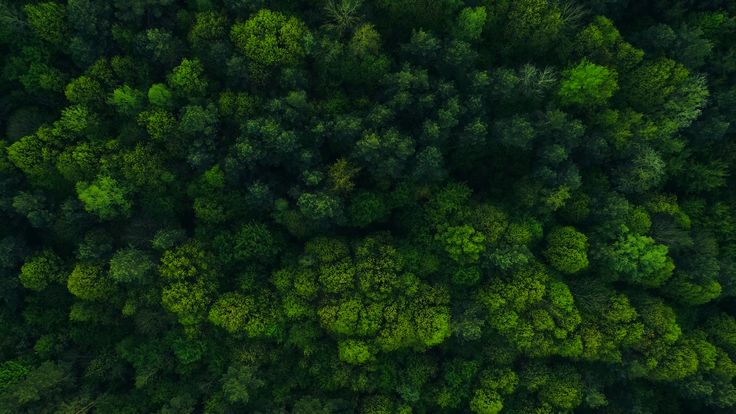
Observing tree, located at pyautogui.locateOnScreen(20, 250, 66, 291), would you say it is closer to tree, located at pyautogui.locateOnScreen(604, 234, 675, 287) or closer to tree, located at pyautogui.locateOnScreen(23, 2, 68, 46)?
tree, located at pyautogui.locateOnScreen(23, 2, 68, 46)

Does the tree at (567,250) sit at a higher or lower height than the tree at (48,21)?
lower

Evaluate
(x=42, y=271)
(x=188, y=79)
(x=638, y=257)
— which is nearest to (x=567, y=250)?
(x=638, y=257)

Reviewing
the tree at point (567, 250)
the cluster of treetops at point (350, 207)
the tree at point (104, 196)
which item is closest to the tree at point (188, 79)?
the cluster of treetops at point (350, 207)

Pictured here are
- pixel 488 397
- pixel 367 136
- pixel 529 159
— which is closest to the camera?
pixel 367 136

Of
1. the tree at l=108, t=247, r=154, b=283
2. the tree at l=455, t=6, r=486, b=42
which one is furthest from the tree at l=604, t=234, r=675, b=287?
the tree at l=108, t=247, r=154, b=283

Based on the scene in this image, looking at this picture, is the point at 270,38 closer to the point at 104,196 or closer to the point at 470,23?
the point at 470,23

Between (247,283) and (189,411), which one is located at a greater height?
(247,283)

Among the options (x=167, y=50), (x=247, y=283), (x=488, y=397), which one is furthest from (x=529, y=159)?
(x=167, y=50)

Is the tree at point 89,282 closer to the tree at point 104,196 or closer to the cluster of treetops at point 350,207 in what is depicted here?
the cluster of treetops at point 350,207

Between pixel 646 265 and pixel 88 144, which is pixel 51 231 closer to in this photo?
pixel 88 144
